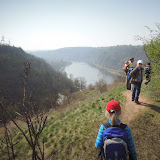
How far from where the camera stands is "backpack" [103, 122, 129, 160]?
82.4 inches

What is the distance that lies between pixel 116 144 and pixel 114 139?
0.09 meters

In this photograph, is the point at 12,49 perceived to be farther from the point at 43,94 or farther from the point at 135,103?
the point at 135,103

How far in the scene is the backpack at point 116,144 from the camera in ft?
6.87

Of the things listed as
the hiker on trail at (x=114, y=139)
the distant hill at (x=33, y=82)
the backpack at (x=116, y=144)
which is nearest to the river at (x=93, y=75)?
the distant hill at (x=33, y=82)

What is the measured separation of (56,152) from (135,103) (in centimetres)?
491

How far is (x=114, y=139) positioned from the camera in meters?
2.11

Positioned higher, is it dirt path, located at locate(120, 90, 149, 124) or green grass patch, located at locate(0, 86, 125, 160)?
dirt path, located at locate(120, 90, 149, 124)

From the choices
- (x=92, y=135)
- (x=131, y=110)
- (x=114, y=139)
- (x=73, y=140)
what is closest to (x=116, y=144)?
(x=114, y=139)

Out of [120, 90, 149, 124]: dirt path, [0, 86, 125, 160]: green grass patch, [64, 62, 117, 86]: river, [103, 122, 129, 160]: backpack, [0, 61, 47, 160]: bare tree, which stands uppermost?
[0, 61, 47, 160]: bare tree

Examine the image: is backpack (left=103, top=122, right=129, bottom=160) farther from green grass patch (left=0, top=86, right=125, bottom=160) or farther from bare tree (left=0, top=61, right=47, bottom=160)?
green grass patch (left=0, top=86, right=125, bottom=160)

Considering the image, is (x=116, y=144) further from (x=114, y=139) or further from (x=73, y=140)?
(x=73, y=140)

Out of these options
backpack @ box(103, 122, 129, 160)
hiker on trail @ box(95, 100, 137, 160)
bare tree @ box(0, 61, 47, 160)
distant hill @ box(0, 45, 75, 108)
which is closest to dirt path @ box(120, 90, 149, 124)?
hiker on trail @ box(95, 100, 137, 160)

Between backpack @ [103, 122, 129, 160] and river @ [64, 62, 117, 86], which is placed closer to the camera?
backpack @ [103, 122, 129, 160]

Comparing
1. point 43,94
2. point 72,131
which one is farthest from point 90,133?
point 43,94
